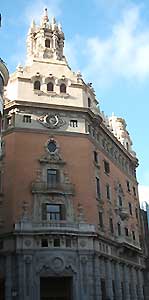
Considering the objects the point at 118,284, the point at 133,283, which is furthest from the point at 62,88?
the point at 133,283

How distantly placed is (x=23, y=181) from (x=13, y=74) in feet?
43.2

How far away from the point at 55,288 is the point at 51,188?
996 cm

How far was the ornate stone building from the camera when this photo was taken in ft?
132

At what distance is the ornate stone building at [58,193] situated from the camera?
132 ft

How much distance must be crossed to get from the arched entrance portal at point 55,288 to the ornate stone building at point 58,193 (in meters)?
0.09

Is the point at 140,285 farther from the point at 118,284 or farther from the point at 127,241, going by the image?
the point at 118,284

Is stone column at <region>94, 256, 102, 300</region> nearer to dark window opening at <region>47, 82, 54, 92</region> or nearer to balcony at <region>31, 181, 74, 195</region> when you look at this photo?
balcony at <region>31, 181, 74, 195</region>

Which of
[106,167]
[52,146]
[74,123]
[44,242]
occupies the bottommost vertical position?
[44,242]

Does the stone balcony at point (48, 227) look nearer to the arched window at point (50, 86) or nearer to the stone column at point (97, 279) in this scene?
the stone column at point (97, 279)

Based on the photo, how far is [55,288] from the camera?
4216 centimetres

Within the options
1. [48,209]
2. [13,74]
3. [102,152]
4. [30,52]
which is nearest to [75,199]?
[48,209]

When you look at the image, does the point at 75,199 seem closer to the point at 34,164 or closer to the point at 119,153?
the point at 34,164

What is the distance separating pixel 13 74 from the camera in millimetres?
48281

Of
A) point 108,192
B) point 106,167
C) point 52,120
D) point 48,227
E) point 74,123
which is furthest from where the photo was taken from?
point 106,167
